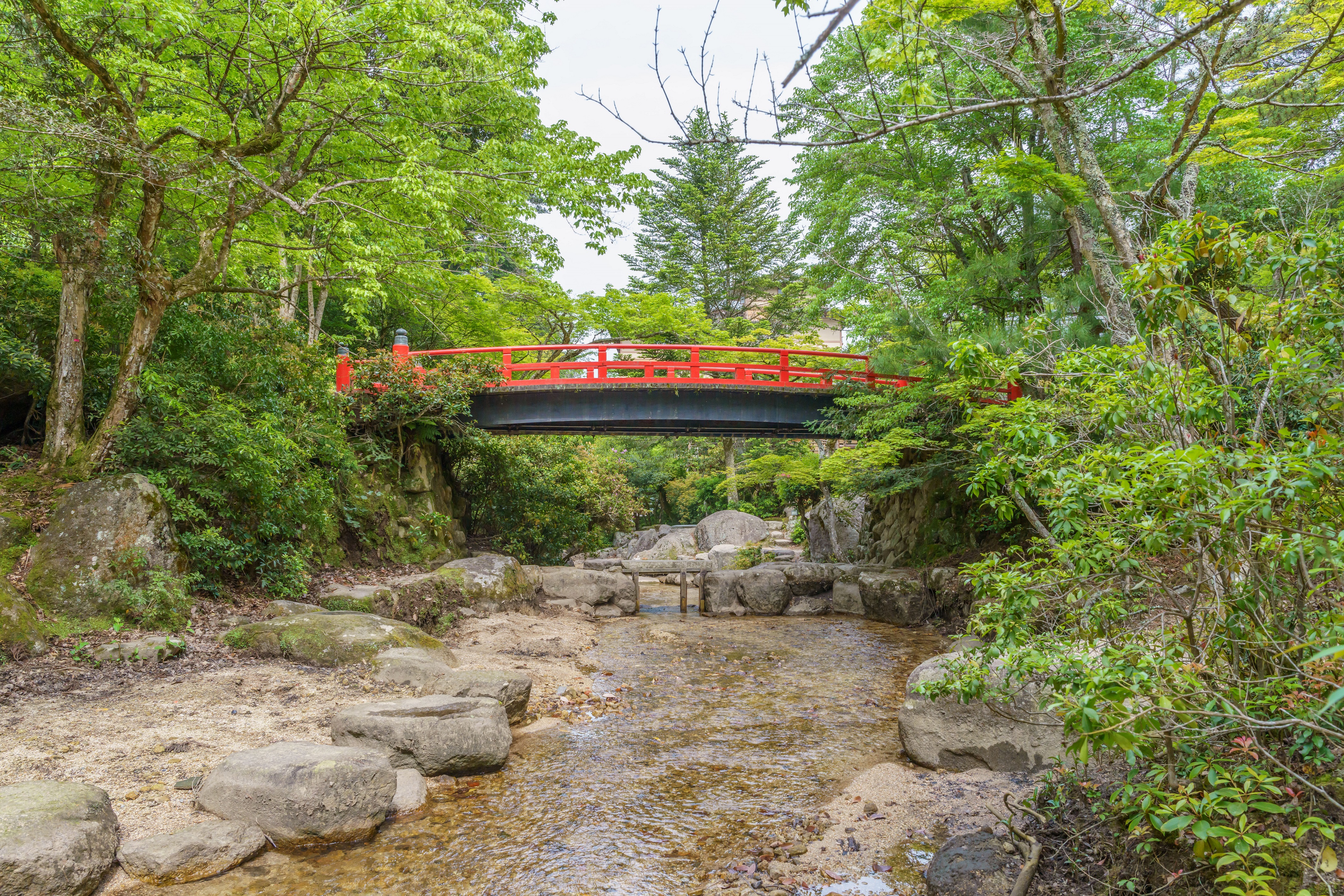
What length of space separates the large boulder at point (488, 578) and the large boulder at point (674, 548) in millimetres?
11231

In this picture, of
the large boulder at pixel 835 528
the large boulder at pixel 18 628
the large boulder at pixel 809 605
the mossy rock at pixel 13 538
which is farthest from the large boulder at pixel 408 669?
the large boulder at pixel 835 528

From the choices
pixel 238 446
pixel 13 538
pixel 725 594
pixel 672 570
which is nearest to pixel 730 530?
pixel 672 570

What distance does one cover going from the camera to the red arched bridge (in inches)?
581

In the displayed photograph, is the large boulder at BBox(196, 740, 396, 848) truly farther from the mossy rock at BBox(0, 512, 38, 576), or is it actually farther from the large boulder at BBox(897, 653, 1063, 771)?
the mossy rock at BBox(0, 512, 38, 576)

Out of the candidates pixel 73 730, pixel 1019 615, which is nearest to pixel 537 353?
pixel 73 730

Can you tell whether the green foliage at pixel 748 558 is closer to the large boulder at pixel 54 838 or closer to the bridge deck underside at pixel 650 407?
the bridge deck underside at pixel 650 407

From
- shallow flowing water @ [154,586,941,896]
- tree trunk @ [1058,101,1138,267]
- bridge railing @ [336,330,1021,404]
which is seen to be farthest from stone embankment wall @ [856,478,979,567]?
tree trunk @ [1058,101,1138,267]

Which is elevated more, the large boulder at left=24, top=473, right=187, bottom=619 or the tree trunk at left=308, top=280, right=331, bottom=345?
the tree trunk at left=308, top=280, right=331, bottom=345

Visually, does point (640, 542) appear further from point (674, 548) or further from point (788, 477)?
point (788, 477)

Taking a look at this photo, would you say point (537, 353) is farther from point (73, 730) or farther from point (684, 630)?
point (73, 730)

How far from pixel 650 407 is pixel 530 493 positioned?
4.24m

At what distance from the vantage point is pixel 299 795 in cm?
457

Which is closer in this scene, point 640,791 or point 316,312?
point 640,791

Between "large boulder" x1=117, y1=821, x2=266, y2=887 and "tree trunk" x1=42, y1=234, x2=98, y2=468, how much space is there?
611 centimetres
